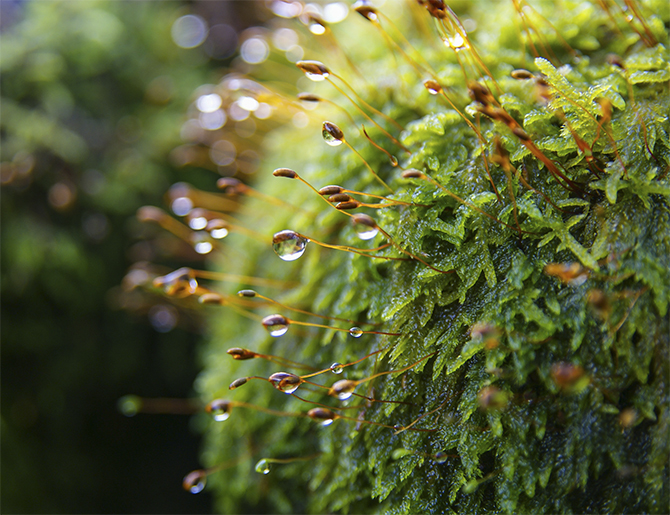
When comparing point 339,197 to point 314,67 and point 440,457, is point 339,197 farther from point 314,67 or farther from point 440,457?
point 440,457

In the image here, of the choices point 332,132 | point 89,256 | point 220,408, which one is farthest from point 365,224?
point 89,256

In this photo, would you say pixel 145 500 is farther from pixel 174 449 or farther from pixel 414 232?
pixel 414 232

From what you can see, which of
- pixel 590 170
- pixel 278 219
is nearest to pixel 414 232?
pixel 590 170

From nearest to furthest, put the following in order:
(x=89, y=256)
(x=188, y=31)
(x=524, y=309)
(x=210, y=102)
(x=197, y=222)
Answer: (x=524, y=309)
(x=197, y=222)
(x=210, y=102)
(x=89, y=256)
(x=188, y=31)

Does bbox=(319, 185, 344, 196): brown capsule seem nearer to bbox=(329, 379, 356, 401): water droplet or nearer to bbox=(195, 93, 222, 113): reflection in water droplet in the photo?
bbox=(329, 379, 356, 401): water droplet

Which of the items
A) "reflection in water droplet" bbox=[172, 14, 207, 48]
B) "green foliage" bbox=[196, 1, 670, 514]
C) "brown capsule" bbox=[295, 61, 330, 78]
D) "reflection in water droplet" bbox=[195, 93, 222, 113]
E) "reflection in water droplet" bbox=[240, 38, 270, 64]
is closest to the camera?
"green foliage" bbox=[196, 1, 670, 514]

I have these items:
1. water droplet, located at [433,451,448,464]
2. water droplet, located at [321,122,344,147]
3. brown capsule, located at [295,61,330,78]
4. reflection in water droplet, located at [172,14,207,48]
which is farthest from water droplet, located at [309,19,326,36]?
reflection in water droplet, located at [172,14,207,48]
